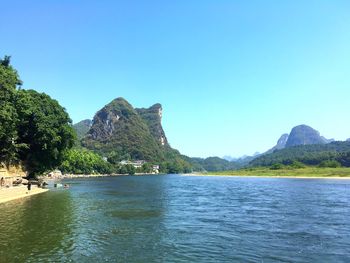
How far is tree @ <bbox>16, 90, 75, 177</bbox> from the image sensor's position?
88.4 meters

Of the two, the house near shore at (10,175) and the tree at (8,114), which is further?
the house near shore at (10,175)

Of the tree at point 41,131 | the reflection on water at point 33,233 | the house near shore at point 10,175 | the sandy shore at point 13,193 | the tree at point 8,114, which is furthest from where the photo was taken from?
the tree at point 41,131

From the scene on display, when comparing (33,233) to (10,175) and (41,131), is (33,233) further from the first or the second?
(10,175)

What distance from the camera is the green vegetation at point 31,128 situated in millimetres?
75438

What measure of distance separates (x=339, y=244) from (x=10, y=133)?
69.3 m

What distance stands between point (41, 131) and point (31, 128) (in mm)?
3462

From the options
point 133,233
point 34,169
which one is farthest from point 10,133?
point 133,233

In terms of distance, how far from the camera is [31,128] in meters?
90.8

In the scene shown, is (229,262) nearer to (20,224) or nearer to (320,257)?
(320,257)

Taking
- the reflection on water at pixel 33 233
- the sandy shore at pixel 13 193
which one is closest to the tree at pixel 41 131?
the sandy shore at pixel 13 193

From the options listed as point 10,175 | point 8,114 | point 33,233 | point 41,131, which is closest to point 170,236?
point 33,233

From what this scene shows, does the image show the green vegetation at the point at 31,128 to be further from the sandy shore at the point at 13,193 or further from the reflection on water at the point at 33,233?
the reflection on water at the point at 33,233

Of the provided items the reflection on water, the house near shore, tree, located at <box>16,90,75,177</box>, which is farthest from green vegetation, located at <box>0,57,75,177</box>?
the reflection on water

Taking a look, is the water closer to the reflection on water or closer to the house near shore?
the reflection on water
